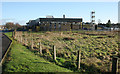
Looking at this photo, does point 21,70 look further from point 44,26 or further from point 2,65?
point 44,26

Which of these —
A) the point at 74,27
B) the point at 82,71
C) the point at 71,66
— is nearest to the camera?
the point at 82,71

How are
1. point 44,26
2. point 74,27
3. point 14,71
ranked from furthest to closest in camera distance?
point 74,27, point 44,26, point 14,71

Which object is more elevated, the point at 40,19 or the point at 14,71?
the point at 40,19

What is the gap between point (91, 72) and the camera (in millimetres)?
8328

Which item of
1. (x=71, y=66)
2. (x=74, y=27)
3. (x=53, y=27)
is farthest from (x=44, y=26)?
(x=71, y=66)

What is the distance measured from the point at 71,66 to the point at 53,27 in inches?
1725

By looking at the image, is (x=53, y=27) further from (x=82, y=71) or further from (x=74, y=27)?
(x=82, y=71)

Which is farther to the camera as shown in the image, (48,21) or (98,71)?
(48,21)

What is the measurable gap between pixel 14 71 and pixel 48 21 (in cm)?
4740

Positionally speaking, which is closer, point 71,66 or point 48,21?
point 71,66

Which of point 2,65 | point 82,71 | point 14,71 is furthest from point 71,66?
point 2,65

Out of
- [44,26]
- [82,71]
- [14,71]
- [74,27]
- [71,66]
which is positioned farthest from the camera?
[74,27]

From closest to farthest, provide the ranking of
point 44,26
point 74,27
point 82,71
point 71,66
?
point 82,71 < point 71,66 < point 44,26 < point 74,27

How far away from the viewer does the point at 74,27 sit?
189 ft
